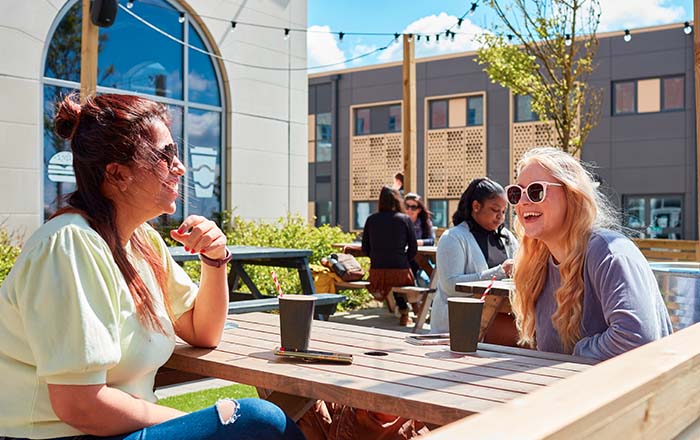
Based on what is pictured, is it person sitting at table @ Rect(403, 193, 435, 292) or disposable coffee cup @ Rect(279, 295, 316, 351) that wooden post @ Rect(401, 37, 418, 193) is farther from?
disposable coffee cup @ Rect(279, 295, 316, 351)

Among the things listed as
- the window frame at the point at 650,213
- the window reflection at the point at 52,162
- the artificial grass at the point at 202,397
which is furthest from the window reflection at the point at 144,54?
the window frame at the point at 650,213

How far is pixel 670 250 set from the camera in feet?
35.8

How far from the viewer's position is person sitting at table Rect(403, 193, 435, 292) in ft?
30.0

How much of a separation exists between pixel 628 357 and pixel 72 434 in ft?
3.94

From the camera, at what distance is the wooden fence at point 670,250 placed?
1077 centimetres

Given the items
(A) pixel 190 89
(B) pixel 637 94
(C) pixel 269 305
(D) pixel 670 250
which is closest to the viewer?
(C) pixel 269 305

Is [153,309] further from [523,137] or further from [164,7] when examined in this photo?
[523,137]

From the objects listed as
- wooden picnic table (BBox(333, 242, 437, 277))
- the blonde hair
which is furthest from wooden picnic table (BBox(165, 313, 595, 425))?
wooden picnic table (BBox(333, 242, 437, 277))

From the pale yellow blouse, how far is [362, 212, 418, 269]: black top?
5.92m

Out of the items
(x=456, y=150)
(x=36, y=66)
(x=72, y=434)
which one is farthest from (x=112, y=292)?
(x=456, y=150)

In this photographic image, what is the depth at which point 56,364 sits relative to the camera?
1.60 metres

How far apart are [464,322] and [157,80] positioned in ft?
29.0

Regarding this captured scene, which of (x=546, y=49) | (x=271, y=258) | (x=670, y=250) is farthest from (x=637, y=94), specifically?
(x=271, y=258)

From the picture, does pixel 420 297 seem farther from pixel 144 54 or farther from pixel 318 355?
pixel 318 355
